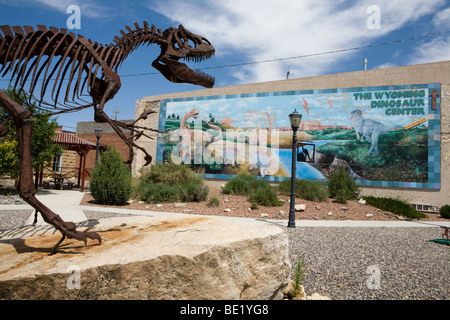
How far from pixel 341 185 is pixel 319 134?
10.5 ft

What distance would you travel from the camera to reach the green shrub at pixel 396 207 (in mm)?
11700

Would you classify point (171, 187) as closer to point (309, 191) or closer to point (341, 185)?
point (309, 191)

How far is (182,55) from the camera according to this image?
4.54 m

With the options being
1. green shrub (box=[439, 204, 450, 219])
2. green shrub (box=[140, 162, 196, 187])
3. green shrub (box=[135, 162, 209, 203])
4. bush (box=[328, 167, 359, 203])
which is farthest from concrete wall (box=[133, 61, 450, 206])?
green shrub (box=[135, 162, 209, 203])

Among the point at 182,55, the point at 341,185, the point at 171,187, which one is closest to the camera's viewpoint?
the point at 182,55

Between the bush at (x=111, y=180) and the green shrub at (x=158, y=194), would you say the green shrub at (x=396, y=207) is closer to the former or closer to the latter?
the green shrub at (x=158, y=194)

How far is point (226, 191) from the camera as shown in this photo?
1438cm

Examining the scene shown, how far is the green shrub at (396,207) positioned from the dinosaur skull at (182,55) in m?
10.7

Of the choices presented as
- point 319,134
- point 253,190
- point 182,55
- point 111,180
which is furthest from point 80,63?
point 319,134

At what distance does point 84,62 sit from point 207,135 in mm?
13997

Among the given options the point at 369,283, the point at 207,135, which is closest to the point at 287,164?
the point at 207,135

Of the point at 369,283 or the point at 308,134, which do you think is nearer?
the point at 369,283

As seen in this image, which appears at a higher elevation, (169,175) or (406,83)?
(406,83)
